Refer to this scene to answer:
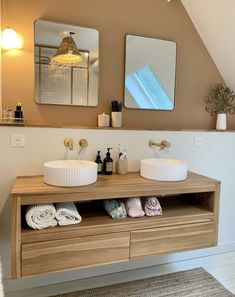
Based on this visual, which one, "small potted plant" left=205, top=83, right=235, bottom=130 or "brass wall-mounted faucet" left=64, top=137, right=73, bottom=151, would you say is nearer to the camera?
"brass wall-mounted faucet" left=64, top=137, right=73, bottom=151

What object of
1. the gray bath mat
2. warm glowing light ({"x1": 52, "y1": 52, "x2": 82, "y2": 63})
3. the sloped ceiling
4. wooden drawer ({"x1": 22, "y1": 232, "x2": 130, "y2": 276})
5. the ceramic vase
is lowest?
the gray bath mat

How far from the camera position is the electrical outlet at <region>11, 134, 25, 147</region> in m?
1.82

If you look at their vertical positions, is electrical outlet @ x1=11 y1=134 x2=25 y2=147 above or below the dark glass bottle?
below

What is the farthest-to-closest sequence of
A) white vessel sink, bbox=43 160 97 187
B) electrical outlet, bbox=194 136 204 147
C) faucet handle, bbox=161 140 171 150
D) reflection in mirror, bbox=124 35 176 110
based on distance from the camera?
electrical outlet, bbox=194 136 204 147, reflection in mirror, bbox=124 35 176 110, faucet handle, bbox=161 140 171 150, white vessel sink, bbox=43 160 97 187

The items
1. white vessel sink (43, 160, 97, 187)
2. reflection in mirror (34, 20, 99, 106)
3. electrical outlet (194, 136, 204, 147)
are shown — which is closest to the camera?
white vessel sink (43, 160, 97, 187)

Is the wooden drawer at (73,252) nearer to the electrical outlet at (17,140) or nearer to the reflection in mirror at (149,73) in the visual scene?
the electrical outlet at (17,140)

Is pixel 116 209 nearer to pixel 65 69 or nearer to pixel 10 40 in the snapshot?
pixel 65 69

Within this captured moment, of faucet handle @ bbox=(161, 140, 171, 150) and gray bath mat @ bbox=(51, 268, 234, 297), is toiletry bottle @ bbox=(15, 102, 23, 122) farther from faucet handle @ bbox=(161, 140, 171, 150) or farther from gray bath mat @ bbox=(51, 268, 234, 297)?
gray bath mat @ bbox=(51, 268, 234, 297)

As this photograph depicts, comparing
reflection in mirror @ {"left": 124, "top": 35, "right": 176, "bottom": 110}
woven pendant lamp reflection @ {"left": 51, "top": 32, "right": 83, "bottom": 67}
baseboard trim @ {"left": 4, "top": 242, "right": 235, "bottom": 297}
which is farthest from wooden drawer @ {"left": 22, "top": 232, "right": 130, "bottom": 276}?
woven pendant lamp reflection @ {"left": 51, "top": 32, "right": 83, "bottom": 67}

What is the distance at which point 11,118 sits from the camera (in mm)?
1846

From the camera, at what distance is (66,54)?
2.00 m

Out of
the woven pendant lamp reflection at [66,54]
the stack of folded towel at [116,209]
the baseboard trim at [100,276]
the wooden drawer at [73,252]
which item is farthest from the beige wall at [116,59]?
the baseboard trim at [100,276]

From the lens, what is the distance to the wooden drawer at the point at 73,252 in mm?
1490

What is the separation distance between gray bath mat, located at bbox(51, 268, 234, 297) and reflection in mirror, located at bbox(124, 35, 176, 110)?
147 centimetres
